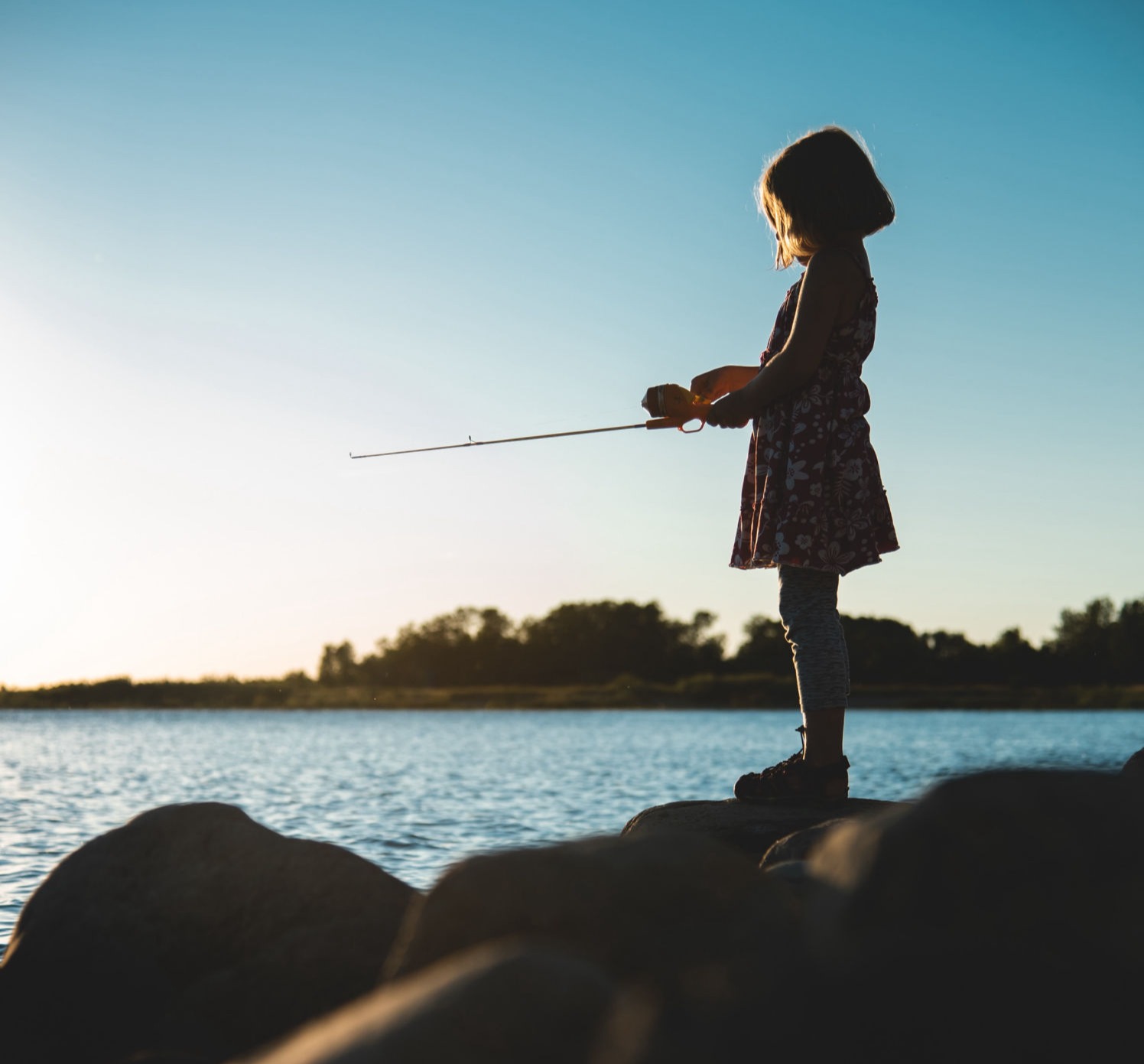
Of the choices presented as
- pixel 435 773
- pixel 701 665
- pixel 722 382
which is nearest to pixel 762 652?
pixel 701 665

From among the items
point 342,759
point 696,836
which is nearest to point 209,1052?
point 696,836

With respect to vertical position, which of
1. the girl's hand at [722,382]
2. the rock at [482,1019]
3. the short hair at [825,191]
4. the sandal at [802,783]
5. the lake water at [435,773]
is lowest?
the lake water at [435,773]

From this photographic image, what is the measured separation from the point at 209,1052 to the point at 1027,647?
179 feet

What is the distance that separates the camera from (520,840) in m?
7.97

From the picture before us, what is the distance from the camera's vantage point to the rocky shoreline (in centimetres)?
159

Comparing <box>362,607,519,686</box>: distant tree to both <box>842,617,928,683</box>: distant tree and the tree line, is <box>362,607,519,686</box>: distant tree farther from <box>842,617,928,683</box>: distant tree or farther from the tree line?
<box>842,617,928,683</box>: distant tree

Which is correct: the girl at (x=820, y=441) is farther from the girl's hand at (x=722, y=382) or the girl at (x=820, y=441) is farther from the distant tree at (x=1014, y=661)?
the distant tree at (x=1014, y=661)

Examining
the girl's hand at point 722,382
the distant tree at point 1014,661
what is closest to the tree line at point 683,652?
the distant tree at point 1014,661

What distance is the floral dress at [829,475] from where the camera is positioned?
12.5ft

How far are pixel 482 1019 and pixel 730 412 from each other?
9.09 feet

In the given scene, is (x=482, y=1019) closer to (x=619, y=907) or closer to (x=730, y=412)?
(x=619, y=907)

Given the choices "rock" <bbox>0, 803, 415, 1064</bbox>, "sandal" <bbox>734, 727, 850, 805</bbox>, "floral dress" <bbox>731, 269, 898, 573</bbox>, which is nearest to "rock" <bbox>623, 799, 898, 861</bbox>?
"sandal" <bbox>734, 727, 850, 805</bbox>

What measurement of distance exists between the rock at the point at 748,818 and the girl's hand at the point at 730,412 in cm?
132

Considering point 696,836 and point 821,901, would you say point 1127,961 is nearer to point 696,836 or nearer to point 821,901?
point 821,901
